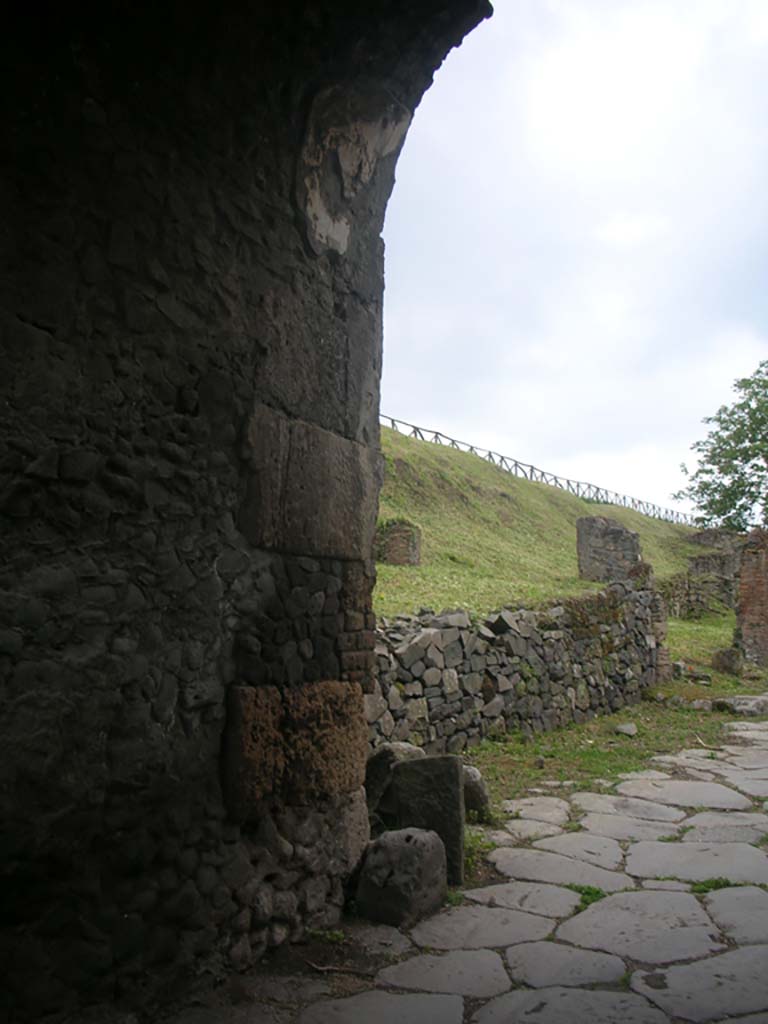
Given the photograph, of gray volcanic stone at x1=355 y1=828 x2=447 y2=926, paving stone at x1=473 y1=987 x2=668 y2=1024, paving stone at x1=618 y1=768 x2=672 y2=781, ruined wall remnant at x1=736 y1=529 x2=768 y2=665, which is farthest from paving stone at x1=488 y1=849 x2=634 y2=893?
ruined wall remnant at x1=736 y1=529 x2=768 y2=665

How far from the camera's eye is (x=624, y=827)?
16.4ft

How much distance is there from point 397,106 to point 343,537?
2101mm

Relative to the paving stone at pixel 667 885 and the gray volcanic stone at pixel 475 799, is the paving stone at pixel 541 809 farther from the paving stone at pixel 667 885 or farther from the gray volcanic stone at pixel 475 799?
the paving stone at pixel 667 885

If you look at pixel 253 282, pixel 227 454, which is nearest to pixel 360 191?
pixel 253 282

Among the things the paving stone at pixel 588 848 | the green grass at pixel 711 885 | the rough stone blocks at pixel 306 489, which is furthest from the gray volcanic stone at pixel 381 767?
the green grass at pixel 711 885

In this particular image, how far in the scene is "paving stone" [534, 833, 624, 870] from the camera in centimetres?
434

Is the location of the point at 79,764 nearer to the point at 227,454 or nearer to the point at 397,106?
the point at 227,454

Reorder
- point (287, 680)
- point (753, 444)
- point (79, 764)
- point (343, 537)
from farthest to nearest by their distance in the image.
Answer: point (753, 444)
point (343, 537)
point (287, 680)
point (79, 764)

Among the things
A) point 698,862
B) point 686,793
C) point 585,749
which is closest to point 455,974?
point 698,862

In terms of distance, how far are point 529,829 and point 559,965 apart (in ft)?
6.49

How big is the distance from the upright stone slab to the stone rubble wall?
2.71ft

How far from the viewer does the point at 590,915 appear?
11.5 feet

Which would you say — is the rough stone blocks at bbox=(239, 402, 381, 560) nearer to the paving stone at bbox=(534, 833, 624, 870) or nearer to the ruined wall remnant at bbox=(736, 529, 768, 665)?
the paving stone at bbox=(534, 833, 624, 870)

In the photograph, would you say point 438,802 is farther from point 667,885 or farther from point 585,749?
point 585,749
